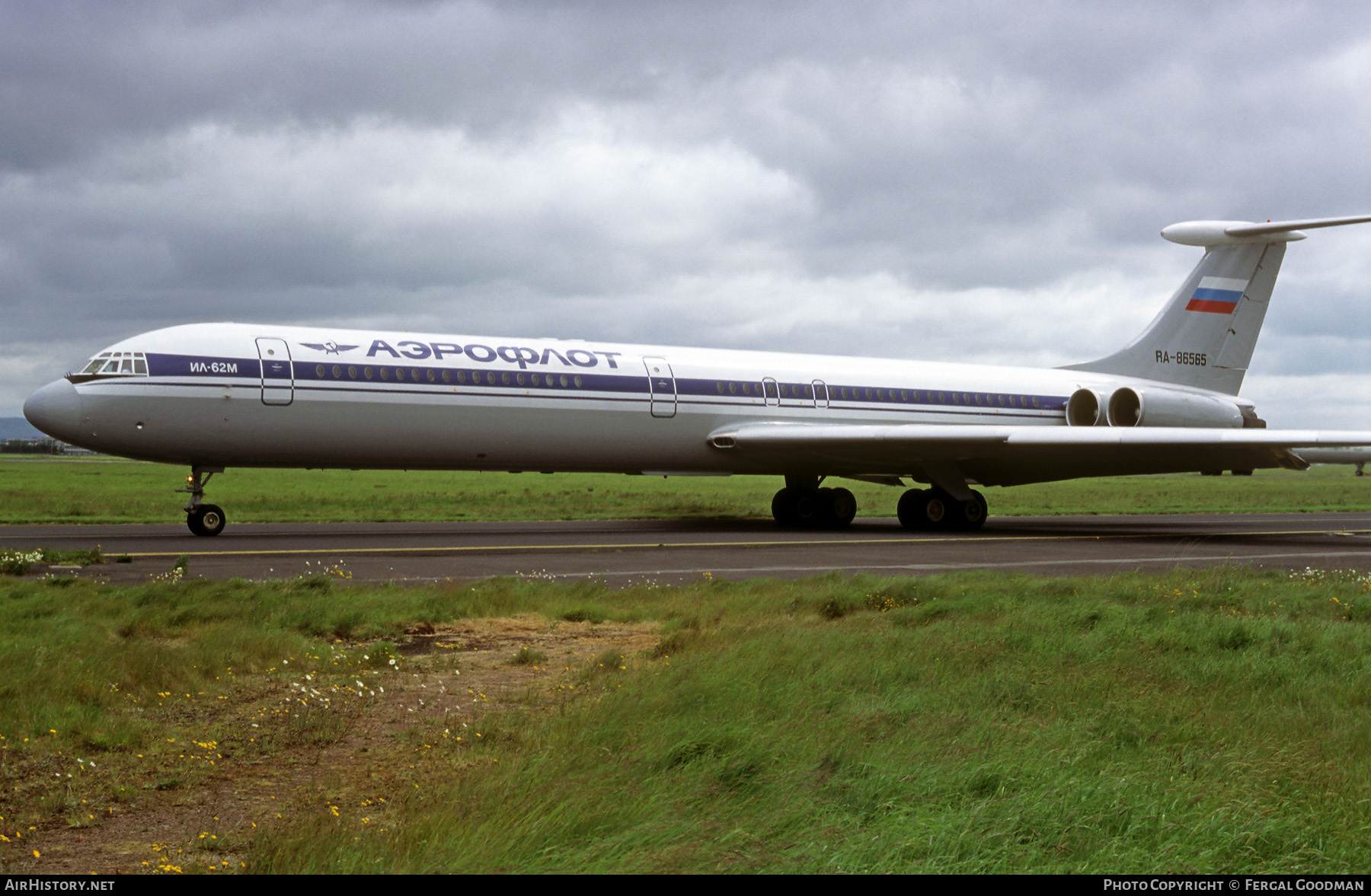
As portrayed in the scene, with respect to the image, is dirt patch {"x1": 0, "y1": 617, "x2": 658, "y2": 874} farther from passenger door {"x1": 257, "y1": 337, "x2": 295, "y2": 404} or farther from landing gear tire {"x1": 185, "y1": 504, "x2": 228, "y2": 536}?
landing gear tire {"x1": 185, "y1": 504, "x2": 228, "y2": 536}

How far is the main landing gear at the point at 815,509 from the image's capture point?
2617cm

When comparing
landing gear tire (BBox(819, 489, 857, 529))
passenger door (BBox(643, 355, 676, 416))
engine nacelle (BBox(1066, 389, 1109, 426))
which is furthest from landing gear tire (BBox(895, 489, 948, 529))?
passenger door (BBox(643, 355, 676, 416))

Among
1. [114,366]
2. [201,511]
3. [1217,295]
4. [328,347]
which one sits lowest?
[201,511]

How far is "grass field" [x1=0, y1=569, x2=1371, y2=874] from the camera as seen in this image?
392 centimetres

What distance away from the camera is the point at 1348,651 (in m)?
8.08

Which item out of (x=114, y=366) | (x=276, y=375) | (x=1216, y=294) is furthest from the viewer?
(x=1216, y=294)

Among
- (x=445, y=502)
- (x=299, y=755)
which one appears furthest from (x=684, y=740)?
(x=445, y=502)

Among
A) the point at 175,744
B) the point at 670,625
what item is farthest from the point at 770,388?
the point at 175,744

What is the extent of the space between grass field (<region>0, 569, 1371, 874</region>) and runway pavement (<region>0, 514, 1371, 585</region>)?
4847 mm

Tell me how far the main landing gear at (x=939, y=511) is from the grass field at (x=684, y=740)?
15087mm

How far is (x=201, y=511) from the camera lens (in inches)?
802

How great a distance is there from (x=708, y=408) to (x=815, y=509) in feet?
13.7

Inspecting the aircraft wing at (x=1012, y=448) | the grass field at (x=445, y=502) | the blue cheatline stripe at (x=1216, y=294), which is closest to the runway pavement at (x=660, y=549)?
Result: the aircraft wing at (x=1012, y=448)

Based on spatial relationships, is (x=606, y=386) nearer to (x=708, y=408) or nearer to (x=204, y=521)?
(x=708, y=408)
